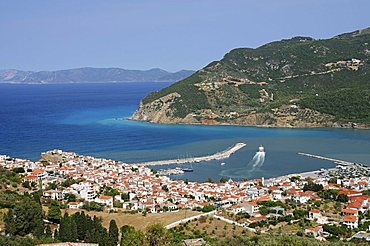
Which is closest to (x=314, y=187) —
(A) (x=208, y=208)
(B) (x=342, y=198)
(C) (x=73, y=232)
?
(B) (x=342, y=198)

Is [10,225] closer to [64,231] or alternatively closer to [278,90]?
[64,231]

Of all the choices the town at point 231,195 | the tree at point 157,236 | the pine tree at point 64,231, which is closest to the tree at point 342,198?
the town at point 231,195

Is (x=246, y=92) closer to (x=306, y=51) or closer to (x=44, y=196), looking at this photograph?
(x=306, y=51)

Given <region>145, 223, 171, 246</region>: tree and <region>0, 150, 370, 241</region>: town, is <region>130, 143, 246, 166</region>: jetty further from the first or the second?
<region>145, 223, 171, 246</region>: tree

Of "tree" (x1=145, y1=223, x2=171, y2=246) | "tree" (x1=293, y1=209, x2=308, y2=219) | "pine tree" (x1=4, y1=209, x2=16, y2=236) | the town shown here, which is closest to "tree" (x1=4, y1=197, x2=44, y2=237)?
"pine tree" (x1=4, y1=209, x2=16, y2=236)

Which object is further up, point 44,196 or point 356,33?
point 356,33

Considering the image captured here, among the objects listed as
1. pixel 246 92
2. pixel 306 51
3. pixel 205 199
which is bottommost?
pixel 205 199

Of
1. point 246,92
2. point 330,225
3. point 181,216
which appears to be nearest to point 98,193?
point 181,216
